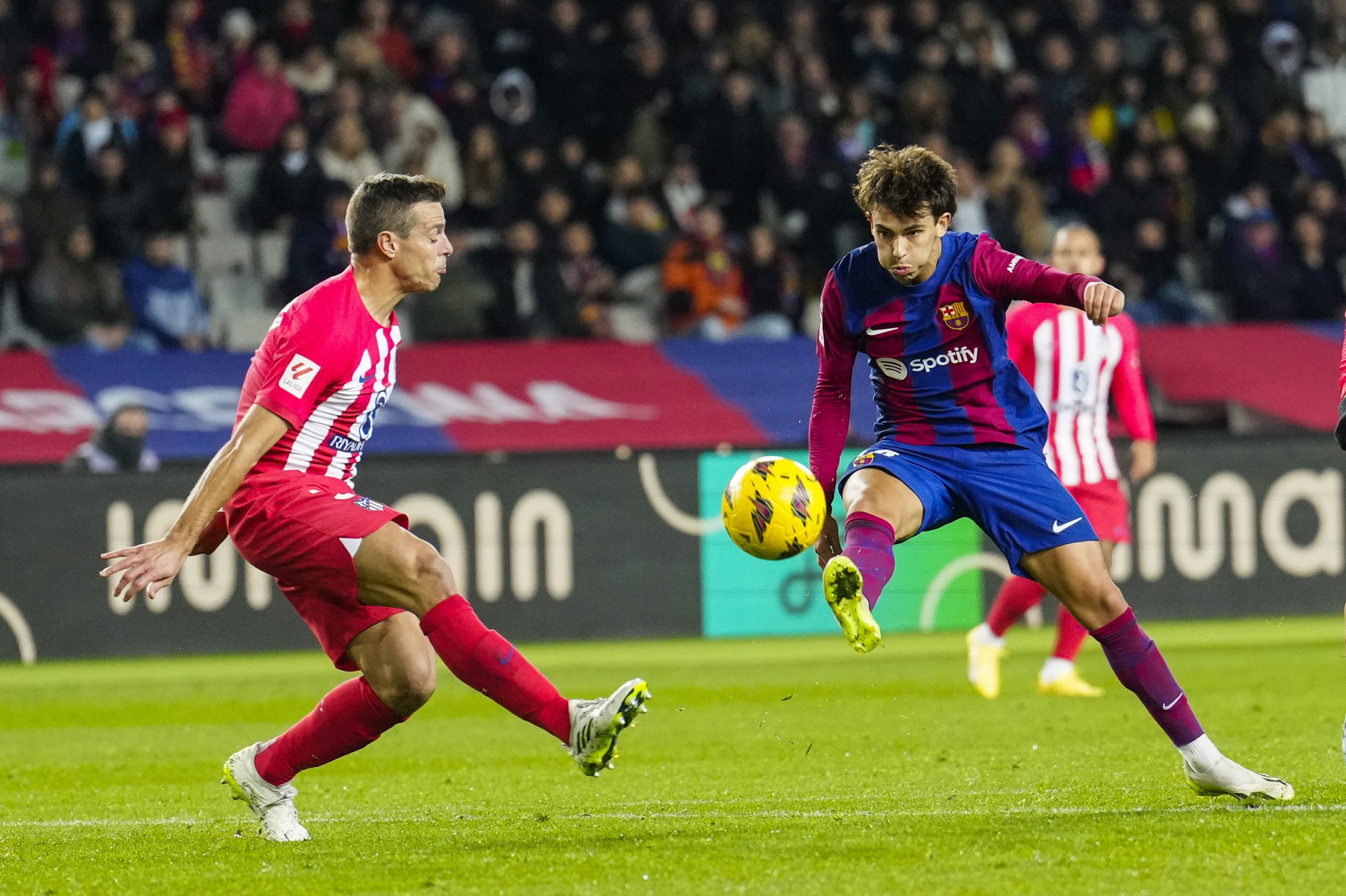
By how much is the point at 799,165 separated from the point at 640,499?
4606 millimetres

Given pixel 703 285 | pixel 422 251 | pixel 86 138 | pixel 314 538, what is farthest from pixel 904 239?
pixel 86 138

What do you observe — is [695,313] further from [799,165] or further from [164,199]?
[164,199]

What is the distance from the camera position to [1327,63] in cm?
1703

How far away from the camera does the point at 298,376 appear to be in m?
4.85

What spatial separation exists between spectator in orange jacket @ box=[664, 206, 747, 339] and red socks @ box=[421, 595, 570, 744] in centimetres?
935

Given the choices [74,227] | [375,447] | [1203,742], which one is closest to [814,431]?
[1203,742]

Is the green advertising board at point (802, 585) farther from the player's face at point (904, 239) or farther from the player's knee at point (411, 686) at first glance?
the player's knee at point (411, 686)

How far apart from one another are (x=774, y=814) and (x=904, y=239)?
174cm

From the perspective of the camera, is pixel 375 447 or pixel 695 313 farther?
pixel 695 313

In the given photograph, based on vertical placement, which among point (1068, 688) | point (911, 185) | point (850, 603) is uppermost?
point (911, 185)

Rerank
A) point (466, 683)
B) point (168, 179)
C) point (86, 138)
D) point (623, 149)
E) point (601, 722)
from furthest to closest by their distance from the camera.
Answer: point (623, 149) → point (86, 138) → point (168, 179) → point (466, 683) → point (601, 722)

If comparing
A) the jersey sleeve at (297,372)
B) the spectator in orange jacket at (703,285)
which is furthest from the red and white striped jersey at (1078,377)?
the spectator in orange jacket at (703,285)

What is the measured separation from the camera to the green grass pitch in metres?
4.42

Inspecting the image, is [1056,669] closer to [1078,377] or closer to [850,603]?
[1078,377]
